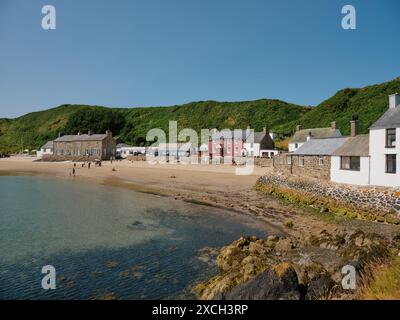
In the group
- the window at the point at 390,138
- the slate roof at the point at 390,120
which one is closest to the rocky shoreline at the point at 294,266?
the window at the point at 390,138

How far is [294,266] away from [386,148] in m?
14.9

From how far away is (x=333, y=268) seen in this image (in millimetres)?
11312

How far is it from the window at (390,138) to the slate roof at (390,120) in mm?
390

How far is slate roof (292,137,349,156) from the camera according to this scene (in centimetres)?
2759

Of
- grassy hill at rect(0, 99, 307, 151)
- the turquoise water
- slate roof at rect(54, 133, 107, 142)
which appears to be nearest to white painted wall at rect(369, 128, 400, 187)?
the turquoise water

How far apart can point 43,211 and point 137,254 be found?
13854mm

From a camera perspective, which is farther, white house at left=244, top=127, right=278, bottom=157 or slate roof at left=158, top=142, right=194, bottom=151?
slate roof at left=158, top=142, right=194, bottom=151

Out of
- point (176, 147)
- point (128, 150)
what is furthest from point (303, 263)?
point (128, 150)

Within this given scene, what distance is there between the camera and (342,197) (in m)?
23.6

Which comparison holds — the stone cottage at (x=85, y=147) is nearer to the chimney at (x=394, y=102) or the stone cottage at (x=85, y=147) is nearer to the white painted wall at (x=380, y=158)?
the white painted wall at (x=380, y=158)

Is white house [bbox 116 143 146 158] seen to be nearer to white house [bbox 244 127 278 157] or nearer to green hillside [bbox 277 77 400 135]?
white house [bbox 244 127 278 157]

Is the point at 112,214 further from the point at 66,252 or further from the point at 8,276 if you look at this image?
the point at 8,276

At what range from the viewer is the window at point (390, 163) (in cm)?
2092

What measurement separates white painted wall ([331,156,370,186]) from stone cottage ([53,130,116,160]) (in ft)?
213
